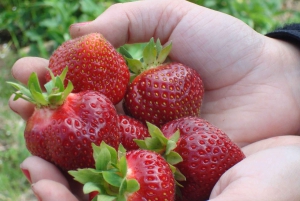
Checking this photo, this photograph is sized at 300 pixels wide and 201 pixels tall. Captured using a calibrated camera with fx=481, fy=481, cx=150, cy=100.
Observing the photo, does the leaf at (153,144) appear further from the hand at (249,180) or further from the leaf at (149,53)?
the leaf at (149,53)

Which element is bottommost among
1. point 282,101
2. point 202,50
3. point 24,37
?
point 24,37

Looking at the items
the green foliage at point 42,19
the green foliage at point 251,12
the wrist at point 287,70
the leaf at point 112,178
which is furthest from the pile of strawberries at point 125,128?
the green foliage at point 251,12

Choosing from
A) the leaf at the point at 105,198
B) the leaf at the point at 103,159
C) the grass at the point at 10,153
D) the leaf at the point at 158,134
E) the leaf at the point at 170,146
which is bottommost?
the grass at the point at 10,153

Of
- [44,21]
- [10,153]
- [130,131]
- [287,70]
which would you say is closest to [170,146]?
[130,131]

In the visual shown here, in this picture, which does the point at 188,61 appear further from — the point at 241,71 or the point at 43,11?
the point at 43,11

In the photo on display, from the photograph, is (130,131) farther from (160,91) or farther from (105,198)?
(105,198)

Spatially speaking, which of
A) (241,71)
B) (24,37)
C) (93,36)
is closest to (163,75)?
(93,36)

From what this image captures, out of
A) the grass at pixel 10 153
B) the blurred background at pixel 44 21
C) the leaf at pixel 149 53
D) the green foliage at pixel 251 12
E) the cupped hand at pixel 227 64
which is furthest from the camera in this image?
the green foliage at pixel 251 12
